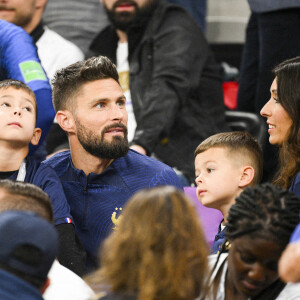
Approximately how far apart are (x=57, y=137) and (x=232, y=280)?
2209mm

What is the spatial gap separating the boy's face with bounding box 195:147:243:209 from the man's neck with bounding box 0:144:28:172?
673 mm

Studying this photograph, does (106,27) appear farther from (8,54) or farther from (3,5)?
(8,54)

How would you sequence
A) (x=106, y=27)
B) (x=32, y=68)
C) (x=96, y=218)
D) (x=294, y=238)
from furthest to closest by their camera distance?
(x=106, y=27) → (x=32, y=68) → (x=96, y=218) → (x=294, y=238)

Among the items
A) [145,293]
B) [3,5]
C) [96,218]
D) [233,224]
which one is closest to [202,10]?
[3,5]

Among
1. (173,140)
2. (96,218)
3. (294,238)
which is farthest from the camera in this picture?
(173,140)

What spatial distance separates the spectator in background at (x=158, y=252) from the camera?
5.32 ft

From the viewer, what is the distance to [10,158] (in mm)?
2611

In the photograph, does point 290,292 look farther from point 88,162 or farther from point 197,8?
point 197,8

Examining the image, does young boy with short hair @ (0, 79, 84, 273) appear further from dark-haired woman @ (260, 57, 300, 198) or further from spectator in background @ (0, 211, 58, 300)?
spectator in background @ (0, 211, 58, 300)

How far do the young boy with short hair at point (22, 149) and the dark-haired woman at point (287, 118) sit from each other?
785 mm

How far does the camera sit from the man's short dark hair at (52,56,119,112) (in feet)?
9.53

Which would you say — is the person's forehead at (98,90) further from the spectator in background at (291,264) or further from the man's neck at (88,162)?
the spectator in background at (291,264)

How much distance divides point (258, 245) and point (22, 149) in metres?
1.15

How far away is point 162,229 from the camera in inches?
64.8
